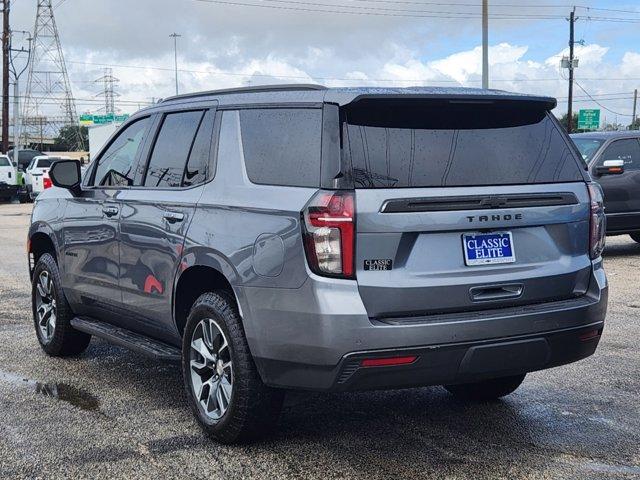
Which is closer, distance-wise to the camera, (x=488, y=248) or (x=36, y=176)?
(x=488, y=248)

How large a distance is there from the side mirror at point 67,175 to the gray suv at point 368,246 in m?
1.39

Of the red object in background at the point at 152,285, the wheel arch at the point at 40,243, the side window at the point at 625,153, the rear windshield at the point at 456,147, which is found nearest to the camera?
the rear windshield at the point at 456,147

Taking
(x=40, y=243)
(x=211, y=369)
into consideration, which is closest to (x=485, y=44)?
(x=40, y=243)

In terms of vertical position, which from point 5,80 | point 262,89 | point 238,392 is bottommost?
point 238,392

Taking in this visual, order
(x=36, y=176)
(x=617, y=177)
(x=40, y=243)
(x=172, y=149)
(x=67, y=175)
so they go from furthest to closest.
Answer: (x=36, y=176) → (x=617, y=177) → (x=40, y=243) → (x=67, y=175) → (x=172, y=149)

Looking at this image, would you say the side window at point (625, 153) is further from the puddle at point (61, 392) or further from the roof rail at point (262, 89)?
the puddle at point (61, 392)

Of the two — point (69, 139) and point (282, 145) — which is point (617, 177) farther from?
point (69, 139)

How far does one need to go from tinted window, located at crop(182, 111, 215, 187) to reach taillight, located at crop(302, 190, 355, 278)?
3.72 feet

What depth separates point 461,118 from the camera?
167 inches

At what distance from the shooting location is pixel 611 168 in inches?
496

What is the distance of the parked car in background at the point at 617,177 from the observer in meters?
12.6

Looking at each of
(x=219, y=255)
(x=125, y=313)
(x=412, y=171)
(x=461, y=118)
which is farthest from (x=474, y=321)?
(x=125, y=313)

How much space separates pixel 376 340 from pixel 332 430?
1170 millimetres

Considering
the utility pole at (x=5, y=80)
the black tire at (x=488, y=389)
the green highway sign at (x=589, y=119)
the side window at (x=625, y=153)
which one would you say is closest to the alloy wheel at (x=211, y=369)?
the black tire at (x=488, y=389)
